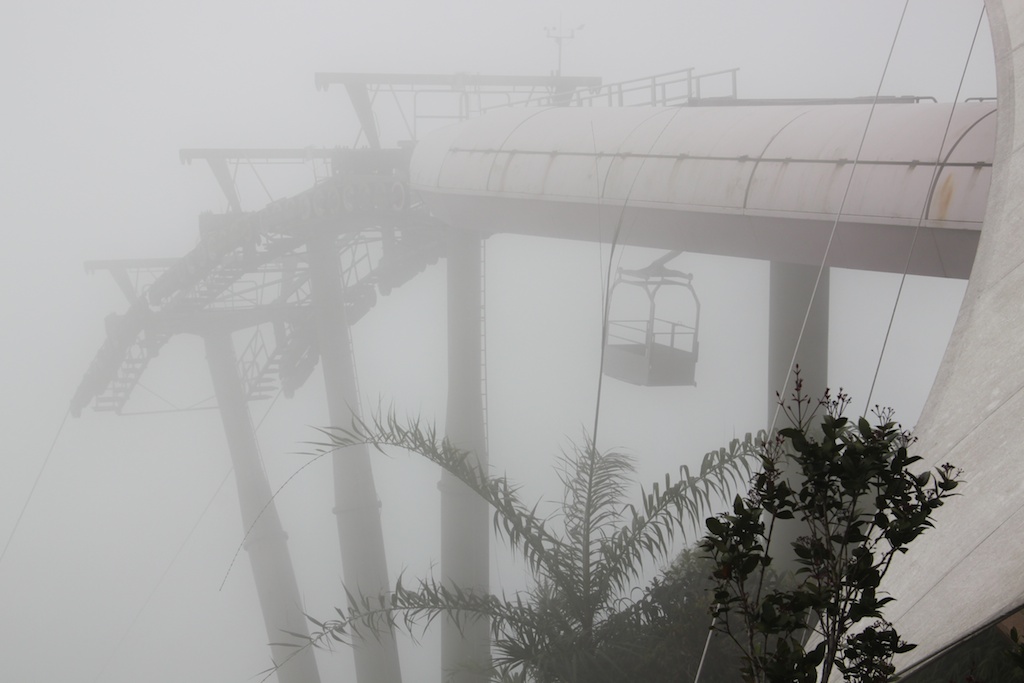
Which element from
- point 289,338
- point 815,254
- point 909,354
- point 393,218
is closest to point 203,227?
point 289,338

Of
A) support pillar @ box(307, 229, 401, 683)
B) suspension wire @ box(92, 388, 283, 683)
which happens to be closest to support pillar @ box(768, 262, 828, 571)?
support pillar @ box(307, 229, 401, 683)

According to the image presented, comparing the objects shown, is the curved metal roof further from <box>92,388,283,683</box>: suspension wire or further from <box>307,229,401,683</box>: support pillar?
<box>92,388,283,683</box>: suspension wire

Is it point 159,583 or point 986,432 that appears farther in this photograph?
point 159,583

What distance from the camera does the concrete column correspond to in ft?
34.0

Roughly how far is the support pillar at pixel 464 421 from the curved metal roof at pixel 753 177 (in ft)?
10.8

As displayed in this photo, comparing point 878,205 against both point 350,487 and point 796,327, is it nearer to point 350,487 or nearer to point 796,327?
point 796,327

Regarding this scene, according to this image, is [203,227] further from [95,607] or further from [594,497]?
[95,607]

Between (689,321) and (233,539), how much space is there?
49.9 ft

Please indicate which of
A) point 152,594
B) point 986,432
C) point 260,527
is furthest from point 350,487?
point 152,594

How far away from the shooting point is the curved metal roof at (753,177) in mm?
6324

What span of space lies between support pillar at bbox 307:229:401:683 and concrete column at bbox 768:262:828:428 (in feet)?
24.3

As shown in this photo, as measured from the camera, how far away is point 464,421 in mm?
14570

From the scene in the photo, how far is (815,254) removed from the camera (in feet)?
24.4

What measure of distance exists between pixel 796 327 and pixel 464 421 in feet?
18.0
